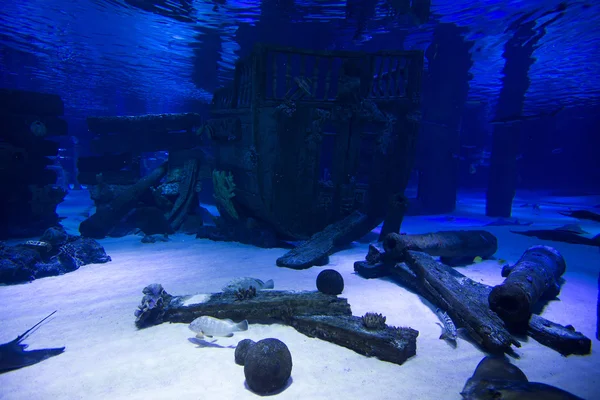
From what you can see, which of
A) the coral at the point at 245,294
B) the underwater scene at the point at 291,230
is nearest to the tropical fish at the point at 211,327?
the underwater scene at the point at 291,230

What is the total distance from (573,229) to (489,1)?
9.65 meters

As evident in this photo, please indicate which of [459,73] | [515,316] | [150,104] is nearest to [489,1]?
[459,73]

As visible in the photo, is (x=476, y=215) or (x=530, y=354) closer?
(x=530, y=354)

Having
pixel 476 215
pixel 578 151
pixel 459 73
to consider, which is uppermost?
pixel 459 73

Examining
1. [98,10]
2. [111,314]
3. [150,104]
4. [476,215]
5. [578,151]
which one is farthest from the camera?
[578,151]

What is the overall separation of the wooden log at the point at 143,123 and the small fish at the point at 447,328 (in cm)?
1080

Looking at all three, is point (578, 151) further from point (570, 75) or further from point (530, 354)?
point (530, 354)

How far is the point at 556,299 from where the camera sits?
5.55m

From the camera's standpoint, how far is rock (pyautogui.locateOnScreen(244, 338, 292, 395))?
3043 millimetres

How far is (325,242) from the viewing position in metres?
8.00

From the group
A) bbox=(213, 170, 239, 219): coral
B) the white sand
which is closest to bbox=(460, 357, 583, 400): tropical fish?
the white sand

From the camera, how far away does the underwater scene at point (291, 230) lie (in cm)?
355

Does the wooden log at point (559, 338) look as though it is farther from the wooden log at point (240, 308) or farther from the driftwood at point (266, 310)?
the wooden log at point (240, 308)

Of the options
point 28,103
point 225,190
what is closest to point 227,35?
point 28,103
